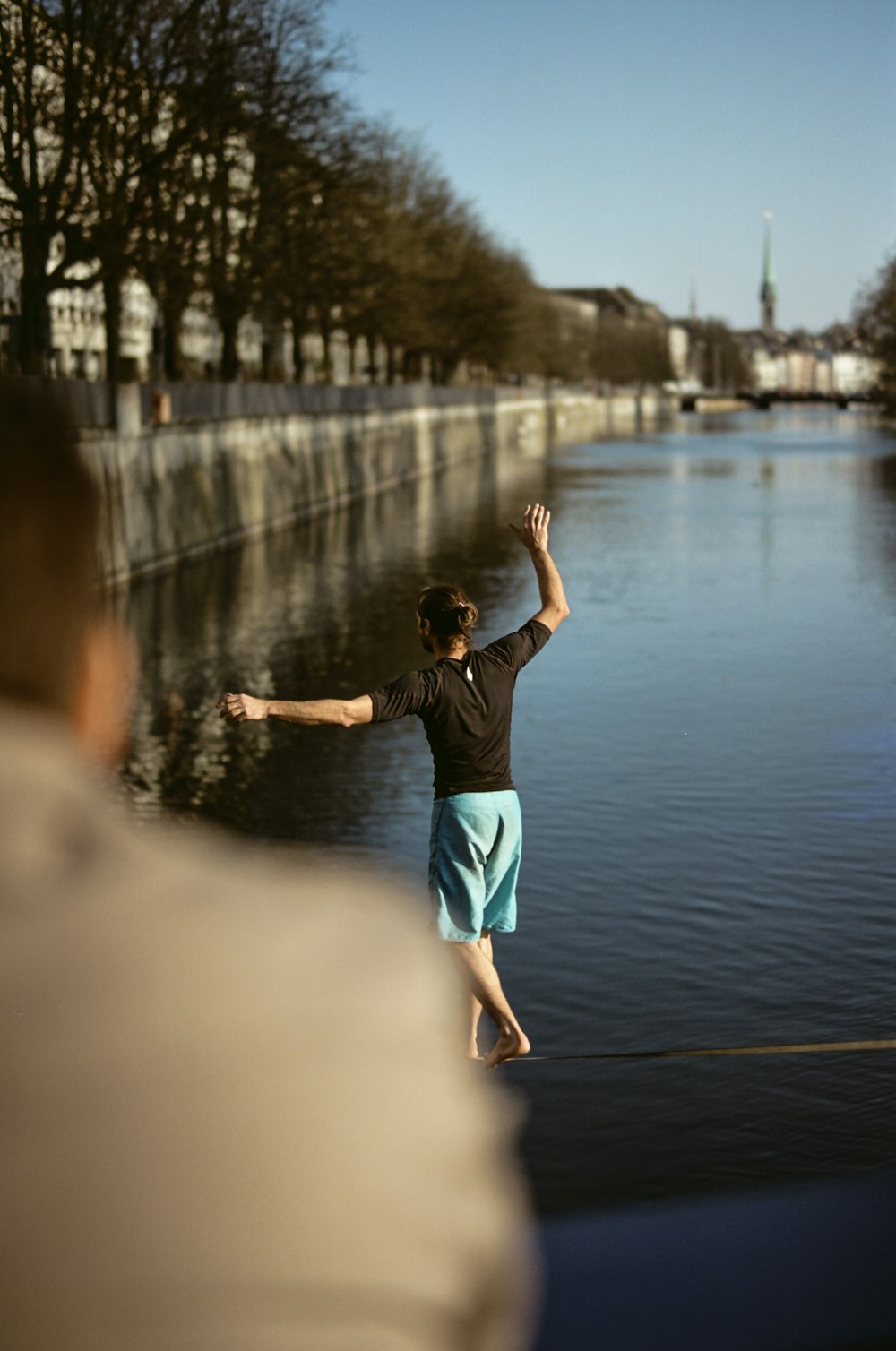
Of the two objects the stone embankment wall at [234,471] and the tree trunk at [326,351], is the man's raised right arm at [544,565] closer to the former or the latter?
the stone embankment wall at [234,471]

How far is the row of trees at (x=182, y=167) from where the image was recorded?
3184 cm

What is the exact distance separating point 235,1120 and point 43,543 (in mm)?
19794

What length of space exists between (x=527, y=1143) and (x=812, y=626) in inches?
634

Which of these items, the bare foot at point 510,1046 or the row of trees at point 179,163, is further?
the row of trees at point 179,163

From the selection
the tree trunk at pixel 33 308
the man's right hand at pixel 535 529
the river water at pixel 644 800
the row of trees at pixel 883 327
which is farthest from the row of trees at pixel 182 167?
the row of trees at pixel 883 327

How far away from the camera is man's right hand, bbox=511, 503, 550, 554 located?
254 inches

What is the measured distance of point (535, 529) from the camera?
6449 millimetres

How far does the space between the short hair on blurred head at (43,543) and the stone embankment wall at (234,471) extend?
69 centimetres

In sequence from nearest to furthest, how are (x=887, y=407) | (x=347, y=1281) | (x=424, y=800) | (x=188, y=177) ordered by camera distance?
(x=347, y=1281)
(x=424, y=800)
(x=188, y=177)
(x=887, y=407)

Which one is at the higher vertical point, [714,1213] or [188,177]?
[188,177]

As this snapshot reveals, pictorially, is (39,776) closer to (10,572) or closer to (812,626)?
(10,572)

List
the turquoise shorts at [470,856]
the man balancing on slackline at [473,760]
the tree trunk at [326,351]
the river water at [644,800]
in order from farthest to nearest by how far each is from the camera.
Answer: the tree trunk at [326,351]
the river water at [644,800]
the turquoise shorts at [470,856]
the man balancing on slackline at [473,760]

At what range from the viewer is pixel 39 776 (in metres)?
13.0

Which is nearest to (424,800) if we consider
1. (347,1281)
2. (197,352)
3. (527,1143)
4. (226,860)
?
(226,860)
